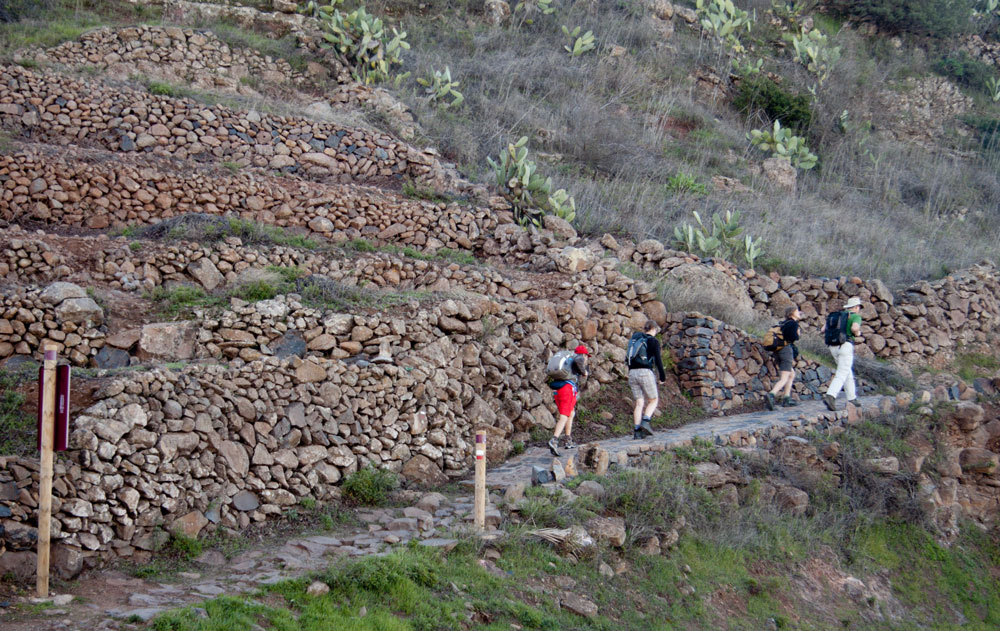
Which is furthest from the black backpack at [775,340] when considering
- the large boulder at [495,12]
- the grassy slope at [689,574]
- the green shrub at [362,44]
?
the large boulder at [495,12]

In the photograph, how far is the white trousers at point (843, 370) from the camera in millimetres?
11984

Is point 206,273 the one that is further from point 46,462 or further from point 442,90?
point 442,90

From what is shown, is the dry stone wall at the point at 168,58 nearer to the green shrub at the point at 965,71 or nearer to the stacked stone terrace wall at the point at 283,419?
the stacked stone terrace wall at the point at 283,419

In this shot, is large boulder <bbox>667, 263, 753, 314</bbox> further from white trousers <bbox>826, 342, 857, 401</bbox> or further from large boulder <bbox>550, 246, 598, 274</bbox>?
white trousers <bbox>826, 342, 857, 401</bbox>

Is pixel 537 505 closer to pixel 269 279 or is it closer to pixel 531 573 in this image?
pixel 531 573

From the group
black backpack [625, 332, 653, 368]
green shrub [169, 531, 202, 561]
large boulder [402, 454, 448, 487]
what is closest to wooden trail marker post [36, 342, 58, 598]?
green shrub [169, 531, 202, 561]

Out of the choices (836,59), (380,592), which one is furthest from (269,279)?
(836,59)

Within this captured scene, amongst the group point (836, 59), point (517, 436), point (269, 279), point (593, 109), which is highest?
point (836, 59)

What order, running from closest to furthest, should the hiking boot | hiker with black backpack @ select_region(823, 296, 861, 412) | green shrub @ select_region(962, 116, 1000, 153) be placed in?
the hiking boot < hiker with black backpack @ select_region(823, 296, 861, 412) < green shrub @ select_region(962, 116, 1000, 153)

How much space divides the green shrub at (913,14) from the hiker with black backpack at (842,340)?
23078mm

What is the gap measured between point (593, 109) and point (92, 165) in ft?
40.6

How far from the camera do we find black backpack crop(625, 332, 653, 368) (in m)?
10.4

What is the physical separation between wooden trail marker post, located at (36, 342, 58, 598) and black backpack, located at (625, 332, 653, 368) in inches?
261

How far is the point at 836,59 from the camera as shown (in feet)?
87.0
